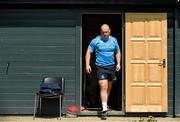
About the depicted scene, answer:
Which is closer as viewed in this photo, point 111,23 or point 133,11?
point 133,11

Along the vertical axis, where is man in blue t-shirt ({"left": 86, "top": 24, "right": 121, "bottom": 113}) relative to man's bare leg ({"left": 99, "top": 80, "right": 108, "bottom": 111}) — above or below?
above

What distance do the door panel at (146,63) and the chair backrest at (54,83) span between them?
1.39 meters

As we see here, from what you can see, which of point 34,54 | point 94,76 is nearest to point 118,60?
point 34,54

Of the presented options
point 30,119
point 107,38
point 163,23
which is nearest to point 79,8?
point 107,38

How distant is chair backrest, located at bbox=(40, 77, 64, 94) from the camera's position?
11.3 m

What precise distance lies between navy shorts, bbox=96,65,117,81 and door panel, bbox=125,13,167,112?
0.40 m

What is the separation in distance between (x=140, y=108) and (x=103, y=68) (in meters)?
1.19

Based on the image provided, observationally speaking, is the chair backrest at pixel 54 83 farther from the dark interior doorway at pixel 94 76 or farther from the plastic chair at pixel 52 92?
the dark interior doorway at pixel 94 76

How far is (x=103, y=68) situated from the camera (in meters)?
11.3

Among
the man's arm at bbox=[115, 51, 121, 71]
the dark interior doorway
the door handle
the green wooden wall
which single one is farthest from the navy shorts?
the dark interior doorway

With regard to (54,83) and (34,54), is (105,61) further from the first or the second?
(34,54)

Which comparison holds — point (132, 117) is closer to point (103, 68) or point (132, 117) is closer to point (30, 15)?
point (103, 68)

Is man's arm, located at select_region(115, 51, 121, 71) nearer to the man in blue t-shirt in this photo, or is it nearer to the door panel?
the man in blue t-shirt

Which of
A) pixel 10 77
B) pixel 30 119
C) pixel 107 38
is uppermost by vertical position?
pixel 107 38
